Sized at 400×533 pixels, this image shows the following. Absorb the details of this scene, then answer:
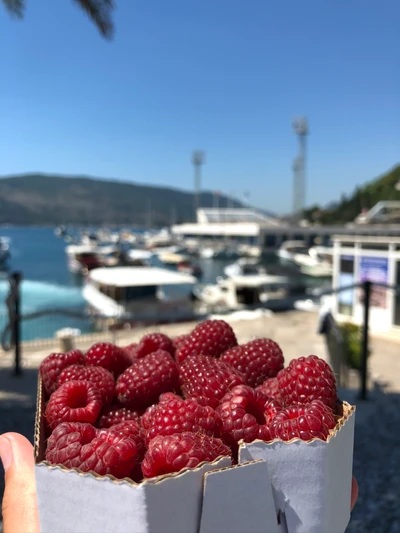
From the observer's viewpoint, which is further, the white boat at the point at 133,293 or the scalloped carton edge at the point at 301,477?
the white boat at the point at 133,293

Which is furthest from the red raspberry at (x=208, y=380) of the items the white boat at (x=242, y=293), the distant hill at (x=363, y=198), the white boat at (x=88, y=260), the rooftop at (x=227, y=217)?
the rooftop at (x=227, y=217)

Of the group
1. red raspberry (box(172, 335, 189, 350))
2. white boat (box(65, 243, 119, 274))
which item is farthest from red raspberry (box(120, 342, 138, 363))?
white boat (box(65, 243, 119, 274))

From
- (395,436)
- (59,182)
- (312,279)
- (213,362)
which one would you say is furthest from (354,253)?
(59,182)

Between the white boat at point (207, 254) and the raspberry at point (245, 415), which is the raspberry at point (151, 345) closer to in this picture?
the raspberry at point (245, 415)

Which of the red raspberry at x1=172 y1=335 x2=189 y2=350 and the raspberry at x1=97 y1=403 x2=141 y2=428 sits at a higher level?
the red raspberry at x1=172 y1=335 x2=189 y2=350

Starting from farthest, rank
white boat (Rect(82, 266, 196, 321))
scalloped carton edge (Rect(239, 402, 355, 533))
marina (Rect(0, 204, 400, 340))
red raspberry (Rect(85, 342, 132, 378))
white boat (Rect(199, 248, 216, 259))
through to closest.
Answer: white boat (Rect(199, 248, 216, 259))
white boat (Rect(82, 266, 196, 321))
marina (Rect(0, 204, 400, 340))
red raspberry (Rect(85, 342, 132, 378))
scalloped carton edge (Rect(239, 402, 355, 533))

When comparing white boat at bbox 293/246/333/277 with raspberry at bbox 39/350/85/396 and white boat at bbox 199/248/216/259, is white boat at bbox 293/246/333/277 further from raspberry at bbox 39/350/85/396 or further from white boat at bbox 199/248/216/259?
raspberry at bbox 39/350/85/396

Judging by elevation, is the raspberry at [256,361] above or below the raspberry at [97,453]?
above
